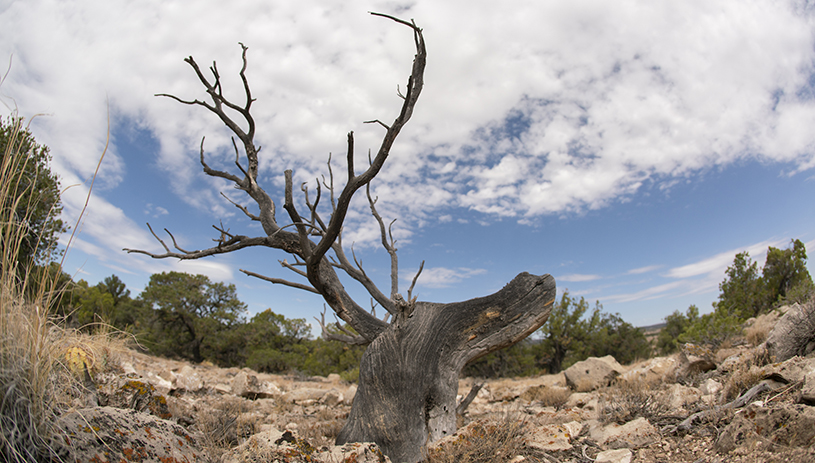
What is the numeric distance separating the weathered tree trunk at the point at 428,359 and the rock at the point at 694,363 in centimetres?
404

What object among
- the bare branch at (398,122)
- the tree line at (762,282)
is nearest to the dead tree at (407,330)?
the bare branch at (398,122)

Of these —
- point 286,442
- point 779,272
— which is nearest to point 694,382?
point 286,442

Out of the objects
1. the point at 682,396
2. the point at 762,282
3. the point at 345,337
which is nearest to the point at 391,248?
the point at 345,337

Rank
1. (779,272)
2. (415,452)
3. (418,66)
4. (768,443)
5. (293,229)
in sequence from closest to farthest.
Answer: (768,443)
(418,66)
(415,452)
(293,229)
(779,272)

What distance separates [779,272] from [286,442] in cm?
2103

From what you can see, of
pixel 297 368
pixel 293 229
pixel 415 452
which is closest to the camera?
pixel 415 452

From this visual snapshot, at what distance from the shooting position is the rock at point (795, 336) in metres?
5.51

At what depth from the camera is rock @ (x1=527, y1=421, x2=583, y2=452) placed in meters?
4.47

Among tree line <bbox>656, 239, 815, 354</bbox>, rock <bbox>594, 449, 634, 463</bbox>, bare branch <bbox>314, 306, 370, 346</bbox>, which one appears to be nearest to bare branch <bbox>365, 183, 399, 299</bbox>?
bare branch <bbox>314, 306, 370, 346</bbox>

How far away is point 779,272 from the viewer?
1655cm

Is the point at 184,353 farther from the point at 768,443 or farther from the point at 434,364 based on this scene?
the point at 768,443

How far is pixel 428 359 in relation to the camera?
16.8 ft

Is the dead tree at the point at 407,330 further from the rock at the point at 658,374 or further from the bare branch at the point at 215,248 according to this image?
the rock at the point at 658,374

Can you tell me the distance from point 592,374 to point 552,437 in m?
5.99
